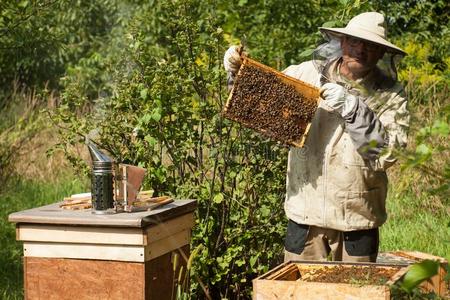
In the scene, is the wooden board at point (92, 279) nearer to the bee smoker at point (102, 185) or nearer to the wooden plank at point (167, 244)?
the wooden plank at point (167, 244)

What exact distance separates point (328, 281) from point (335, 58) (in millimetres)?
1115

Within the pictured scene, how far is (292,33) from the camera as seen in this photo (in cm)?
905

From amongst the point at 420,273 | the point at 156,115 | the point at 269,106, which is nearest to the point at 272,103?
the point at 269,106

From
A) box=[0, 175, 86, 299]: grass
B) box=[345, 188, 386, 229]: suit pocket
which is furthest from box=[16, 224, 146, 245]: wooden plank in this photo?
box=[0, 175, 86, 299]: grass

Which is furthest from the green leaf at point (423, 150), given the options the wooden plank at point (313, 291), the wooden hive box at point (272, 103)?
the wooden hive box at point (272, 103)

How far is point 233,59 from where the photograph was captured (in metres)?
3.94

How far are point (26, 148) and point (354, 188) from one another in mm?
6213

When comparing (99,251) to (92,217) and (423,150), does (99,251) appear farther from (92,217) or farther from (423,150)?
(423,150)

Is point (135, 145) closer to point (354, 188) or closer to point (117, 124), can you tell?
point (117, 124)

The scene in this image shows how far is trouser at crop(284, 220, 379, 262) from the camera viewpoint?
13.3 ft

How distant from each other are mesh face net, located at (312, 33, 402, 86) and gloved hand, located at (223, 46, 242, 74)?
1.27 feet

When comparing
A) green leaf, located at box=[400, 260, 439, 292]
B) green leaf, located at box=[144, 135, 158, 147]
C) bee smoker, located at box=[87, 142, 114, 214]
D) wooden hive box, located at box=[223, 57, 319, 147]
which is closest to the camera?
green leaf, located at box=[400, 260, 439, 292]

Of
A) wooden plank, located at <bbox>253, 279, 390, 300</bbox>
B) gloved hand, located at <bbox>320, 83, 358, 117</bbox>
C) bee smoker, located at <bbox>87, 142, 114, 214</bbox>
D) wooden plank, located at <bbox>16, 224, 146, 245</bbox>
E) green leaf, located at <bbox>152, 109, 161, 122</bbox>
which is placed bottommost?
wooden plank, located at <bbox>253, 279, 390, 300</bbox>

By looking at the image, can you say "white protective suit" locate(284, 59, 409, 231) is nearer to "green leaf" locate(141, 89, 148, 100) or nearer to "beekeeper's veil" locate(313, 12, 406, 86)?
"beekeeper's veil" locate(313, 12, 406, 86)
